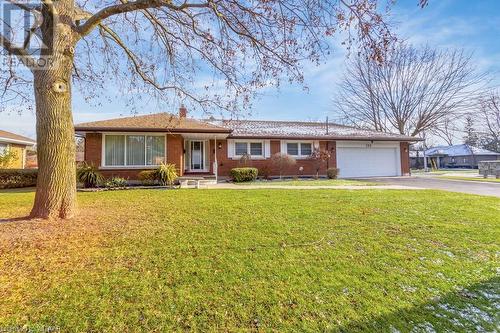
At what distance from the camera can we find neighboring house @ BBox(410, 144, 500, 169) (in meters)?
41.8

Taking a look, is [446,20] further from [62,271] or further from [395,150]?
[395,150]

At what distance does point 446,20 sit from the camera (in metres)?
6.54

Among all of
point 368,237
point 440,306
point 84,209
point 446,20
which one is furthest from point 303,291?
point 446,20

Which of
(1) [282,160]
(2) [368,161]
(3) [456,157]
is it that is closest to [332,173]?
(1) [282,160]

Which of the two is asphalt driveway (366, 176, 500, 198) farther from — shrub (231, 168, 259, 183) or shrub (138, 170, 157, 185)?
shrub (138, 170, 157, 185)

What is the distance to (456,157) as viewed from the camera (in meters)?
44.9

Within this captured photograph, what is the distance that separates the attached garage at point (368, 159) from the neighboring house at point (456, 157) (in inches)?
1011

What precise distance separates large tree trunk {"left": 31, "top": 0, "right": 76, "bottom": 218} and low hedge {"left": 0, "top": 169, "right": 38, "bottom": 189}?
399 inches

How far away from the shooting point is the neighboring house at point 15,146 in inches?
719

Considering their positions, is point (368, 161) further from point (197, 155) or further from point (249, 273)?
point (249, 273)

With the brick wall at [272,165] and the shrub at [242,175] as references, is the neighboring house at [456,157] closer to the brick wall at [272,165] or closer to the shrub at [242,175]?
the brick wall at [272,165]

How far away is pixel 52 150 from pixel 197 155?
11.2 m

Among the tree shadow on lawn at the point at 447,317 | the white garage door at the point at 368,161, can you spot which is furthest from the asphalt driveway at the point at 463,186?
the tree shadow on lawn at the point at 447,317

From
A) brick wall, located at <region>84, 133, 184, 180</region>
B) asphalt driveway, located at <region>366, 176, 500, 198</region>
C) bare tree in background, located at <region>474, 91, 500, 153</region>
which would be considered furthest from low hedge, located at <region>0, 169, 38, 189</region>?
bare tree in background, located at <region>474, 91, 500, 153</region>
